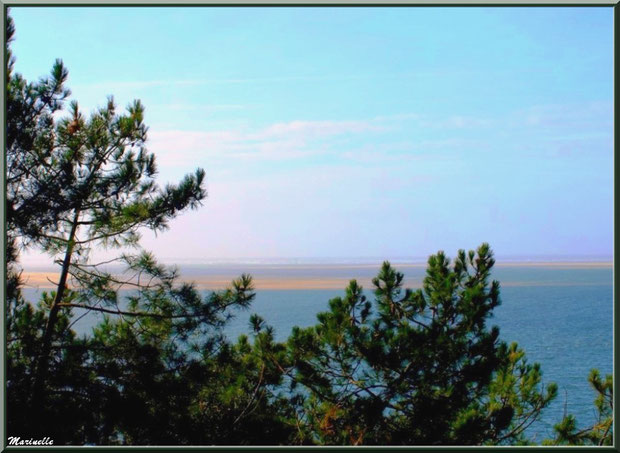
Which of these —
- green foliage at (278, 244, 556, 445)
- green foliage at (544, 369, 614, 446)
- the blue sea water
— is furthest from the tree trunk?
green foliage at (544, 369, 614, 446)

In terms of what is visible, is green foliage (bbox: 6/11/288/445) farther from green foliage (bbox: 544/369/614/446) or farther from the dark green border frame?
green foliage (bbox: 544/369/614/446)

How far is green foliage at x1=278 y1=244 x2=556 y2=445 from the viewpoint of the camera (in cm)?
316

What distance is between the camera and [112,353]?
284 centimetres

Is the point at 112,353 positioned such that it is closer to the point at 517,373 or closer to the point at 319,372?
the point at 319,372

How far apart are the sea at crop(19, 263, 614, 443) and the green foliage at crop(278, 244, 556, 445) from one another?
11cm

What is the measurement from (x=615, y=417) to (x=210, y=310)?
5.86 ft

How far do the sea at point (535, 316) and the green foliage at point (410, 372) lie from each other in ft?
0.36

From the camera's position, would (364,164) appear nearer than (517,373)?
No

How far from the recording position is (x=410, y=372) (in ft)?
10.7

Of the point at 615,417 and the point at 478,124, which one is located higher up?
the point at 478,124

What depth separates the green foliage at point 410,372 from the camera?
124 inches

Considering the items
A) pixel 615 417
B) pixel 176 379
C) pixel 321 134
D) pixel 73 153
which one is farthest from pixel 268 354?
pixel 321 134

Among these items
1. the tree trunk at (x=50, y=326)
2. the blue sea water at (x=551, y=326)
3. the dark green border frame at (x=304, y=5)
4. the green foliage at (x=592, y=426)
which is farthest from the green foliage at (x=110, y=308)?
the green foliage at (x=592, y=426)

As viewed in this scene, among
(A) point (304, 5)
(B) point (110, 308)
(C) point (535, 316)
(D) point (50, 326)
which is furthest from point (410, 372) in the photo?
(C) point (535, 316)
